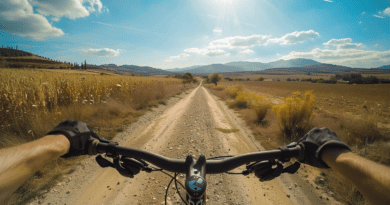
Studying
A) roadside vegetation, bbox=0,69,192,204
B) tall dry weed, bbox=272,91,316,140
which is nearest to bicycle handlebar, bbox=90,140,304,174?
roadside vegetation, bbox=0,69,192,204

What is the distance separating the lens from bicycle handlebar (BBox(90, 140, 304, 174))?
1.20 meters

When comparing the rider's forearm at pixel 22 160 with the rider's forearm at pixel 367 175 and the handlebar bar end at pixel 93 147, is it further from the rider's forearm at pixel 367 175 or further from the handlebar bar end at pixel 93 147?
the rider's forearm at pixel 367 175

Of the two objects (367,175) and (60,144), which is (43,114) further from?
(367,175)

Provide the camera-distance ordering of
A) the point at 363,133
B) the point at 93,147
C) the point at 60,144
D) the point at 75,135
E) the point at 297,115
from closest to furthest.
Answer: the point at 60,144 < the point at 75,135 < the point at 93,147 < the point at 363,133 < the point at 297,115

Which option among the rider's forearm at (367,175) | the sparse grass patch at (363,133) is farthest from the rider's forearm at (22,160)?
the sparse grass patch at (363,133)

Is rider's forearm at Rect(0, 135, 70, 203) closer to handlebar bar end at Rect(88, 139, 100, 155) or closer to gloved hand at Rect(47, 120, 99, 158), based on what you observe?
gloved hand at Rect(47, 120, 99, 158)

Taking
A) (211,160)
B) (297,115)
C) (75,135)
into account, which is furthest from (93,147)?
(297,115)

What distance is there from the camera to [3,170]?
750mm

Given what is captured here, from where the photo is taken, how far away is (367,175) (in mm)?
837

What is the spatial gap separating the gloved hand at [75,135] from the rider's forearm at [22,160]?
0.24 feet

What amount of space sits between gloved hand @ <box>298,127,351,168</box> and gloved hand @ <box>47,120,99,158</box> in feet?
5.96

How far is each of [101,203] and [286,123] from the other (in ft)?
21.0

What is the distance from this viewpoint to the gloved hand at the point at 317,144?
3.63 ft

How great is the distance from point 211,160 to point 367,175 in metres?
0.92
